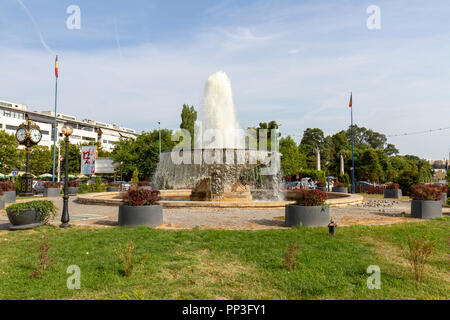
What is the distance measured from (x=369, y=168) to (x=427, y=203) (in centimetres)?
4567

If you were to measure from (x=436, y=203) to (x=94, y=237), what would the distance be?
1108 cm

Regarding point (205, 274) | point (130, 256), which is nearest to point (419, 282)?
point (205, 274)

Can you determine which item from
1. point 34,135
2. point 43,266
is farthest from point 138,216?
point 34,135

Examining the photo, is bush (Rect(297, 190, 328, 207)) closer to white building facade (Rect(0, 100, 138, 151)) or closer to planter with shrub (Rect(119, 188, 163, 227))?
planter with shrub (Rect(119, 188, 163, 227))

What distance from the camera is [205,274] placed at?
541 cm

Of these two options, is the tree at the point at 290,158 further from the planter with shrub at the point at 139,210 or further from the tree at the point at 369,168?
the planter with shrub at the point at 139,210

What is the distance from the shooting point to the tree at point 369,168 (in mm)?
52625

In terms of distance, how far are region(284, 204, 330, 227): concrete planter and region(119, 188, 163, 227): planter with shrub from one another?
3818 mm

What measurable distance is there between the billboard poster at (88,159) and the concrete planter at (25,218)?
4231 cm

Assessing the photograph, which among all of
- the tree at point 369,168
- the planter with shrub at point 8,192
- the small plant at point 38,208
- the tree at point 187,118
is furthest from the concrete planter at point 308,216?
the tree at point 369,168

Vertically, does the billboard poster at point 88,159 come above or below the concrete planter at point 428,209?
above

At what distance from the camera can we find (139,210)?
8.57m

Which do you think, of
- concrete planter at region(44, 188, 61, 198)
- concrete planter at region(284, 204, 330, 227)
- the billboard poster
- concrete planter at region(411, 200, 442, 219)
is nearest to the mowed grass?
concrete planter at region(284, 204, 330, 227)
